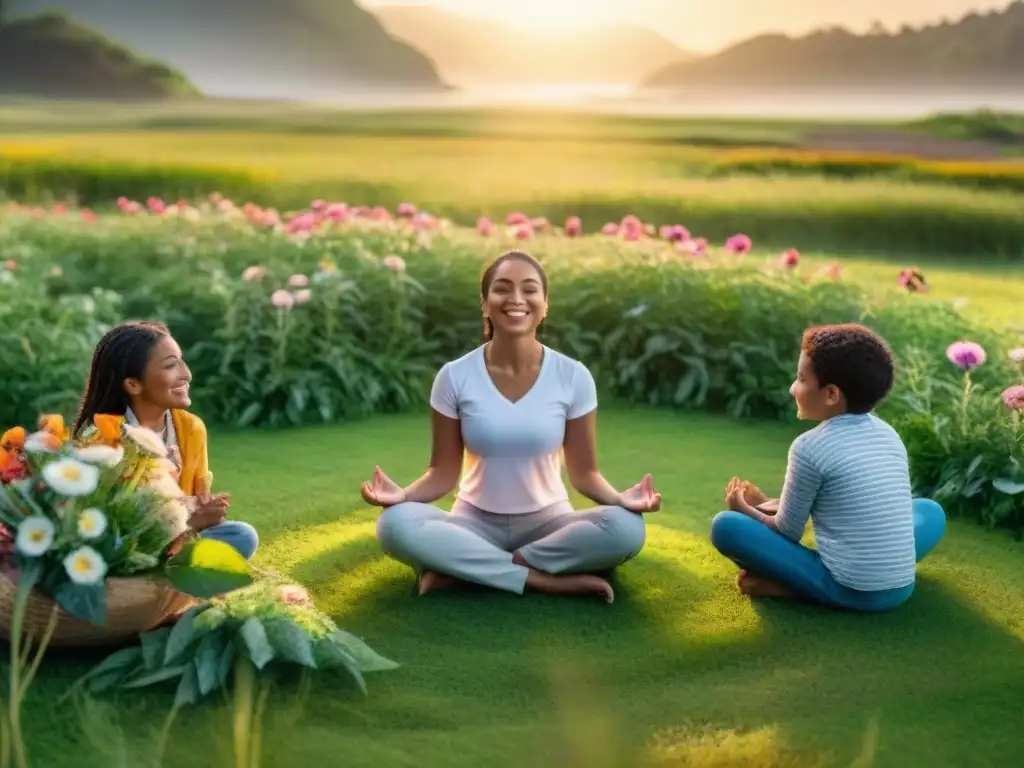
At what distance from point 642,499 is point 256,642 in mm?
1243

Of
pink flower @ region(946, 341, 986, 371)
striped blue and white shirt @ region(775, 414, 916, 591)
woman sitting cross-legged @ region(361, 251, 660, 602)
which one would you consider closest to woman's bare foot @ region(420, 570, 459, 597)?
woman sitting cross-legged @ region(361, 251, 660, 602)

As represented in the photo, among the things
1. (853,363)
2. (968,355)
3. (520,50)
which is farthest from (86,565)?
(520,50)

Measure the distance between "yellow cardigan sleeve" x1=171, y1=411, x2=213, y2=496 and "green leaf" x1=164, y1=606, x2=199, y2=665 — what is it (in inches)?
21.1

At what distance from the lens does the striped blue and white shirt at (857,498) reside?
3682 millimetres

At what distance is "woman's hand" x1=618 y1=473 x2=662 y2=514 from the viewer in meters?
3.79

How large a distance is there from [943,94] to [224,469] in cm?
828

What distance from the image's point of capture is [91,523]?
305 centimetres

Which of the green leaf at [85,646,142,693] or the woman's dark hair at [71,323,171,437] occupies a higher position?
the woman's dark hair at [71,323,171,437]

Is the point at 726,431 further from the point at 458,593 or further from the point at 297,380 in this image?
the point at 458,593

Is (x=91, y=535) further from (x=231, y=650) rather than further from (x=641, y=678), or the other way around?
(x=641, y=678)

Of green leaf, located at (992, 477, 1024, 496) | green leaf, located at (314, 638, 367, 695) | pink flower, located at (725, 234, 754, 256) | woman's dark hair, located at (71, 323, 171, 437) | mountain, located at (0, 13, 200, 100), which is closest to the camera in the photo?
green leaf, located at (314, 638, 367, 695)

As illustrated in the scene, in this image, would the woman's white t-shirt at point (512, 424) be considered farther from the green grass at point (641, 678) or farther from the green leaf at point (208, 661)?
the green leaf at point (208, 661)

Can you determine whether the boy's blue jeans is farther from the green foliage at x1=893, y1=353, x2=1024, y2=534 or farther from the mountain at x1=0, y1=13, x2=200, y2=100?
the mountain at x1=0, y1=13, x2=200, y2=100

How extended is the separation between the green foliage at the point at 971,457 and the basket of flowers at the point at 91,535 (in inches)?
112
